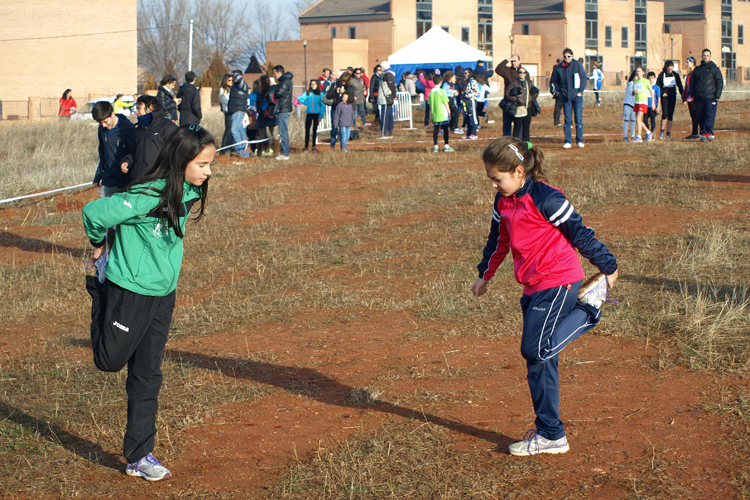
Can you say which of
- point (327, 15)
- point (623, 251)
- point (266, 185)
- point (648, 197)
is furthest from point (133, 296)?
point (327, 15)

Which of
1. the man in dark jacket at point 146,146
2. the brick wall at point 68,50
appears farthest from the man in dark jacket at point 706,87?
the brick wall at point 68,50

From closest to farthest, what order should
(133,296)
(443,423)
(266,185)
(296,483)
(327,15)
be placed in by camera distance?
(133,296) → (296,483) → (443,423) → (266,185) → (327,15)

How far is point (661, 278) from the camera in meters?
7.58

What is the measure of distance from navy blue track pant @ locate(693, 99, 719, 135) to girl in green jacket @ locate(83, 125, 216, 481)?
1585cm

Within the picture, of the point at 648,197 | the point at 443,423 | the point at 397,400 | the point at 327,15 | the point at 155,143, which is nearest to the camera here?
the point at 443,423

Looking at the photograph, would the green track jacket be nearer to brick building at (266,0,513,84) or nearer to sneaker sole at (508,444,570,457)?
sneaker sole at (508,444,570,457)

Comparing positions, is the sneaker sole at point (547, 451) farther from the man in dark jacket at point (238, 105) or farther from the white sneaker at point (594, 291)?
the man in dark jacket at point (238, 105)

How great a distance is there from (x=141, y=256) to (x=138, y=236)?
10cm

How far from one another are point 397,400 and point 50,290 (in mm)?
5036

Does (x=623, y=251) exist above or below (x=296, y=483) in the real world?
above

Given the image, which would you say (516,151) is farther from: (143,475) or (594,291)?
(143,475)

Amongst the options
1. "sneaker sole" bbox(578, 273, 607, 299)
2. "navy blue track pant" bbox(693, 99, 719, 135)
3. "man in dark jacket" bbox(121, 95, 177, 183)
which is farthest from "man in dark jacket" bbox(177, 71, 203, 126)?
"sneaker sole" bbox(578, 273, 607, 299)

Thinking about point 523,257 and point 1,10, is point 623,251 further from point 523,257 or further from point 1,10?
point 1,10

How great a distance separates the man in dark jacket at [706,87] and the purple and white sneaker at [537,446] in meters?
14.5
